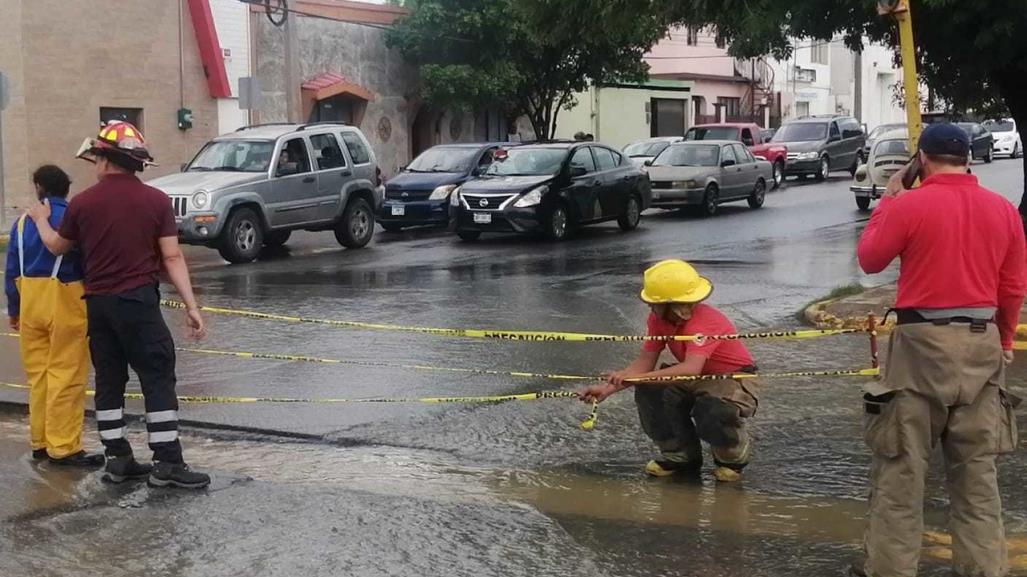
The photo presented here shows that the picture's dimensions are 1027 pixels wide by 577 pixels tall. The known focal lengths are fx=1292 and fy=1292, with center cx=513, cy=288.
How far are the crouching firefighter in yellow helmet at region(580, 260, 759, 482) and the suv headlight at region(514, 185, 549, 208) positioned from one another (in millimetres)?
13678

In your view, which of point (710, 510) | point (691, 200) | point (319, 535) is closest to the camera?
point (319, 535)

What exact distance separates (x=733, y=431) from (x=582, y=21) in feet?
34.8

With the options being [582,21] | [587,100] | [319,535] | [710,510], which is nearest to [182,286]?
[319,535]

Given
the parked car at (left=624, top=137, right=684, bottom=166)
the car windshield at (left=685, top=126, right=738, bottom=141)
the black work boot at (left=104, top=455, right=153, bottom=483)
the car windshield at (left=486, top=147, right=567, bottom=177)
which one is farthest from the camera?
the car windshield at (left=685, top=126, right=738, bottom=141)

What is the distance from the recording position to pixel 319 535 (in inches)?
225

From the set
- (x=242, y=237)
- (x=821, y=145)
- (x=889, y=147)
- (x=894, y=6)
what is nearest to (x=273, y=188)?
(x=242, y=237)

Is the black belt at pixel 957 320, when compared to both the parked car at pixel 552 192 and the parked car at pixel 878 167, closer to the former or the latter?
the parked car at pixel 552 192

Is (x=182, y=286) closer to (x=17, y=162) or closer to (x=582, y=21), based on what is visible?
(x=582, y=21)

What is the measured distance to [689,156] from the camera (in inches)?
1075

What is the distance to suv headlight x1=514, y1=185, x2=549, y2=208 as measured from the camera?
20.2 metres

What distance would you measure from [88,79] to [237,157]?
7.09 m

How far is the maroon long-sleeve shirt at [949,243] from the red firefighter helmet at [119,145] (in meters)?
3.61

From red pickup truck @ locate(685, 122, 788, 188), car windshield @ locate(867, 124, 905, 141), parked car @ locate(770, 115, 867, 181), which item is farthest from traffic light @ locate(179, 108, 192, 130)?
parked car @ locate(770, 115, 867, 181)

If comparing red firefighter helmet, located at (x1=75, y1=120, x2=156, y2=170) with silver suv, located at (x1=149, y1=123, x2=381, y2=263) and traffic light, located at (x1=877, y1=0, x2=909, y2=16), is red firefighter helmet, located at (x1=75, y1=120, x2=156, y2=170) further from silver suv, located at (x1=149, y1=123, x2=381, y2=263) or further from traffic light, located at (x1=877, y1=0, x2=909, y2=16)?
silver suv, located at (x1=149, y1=123, x2=381, y2=263)
